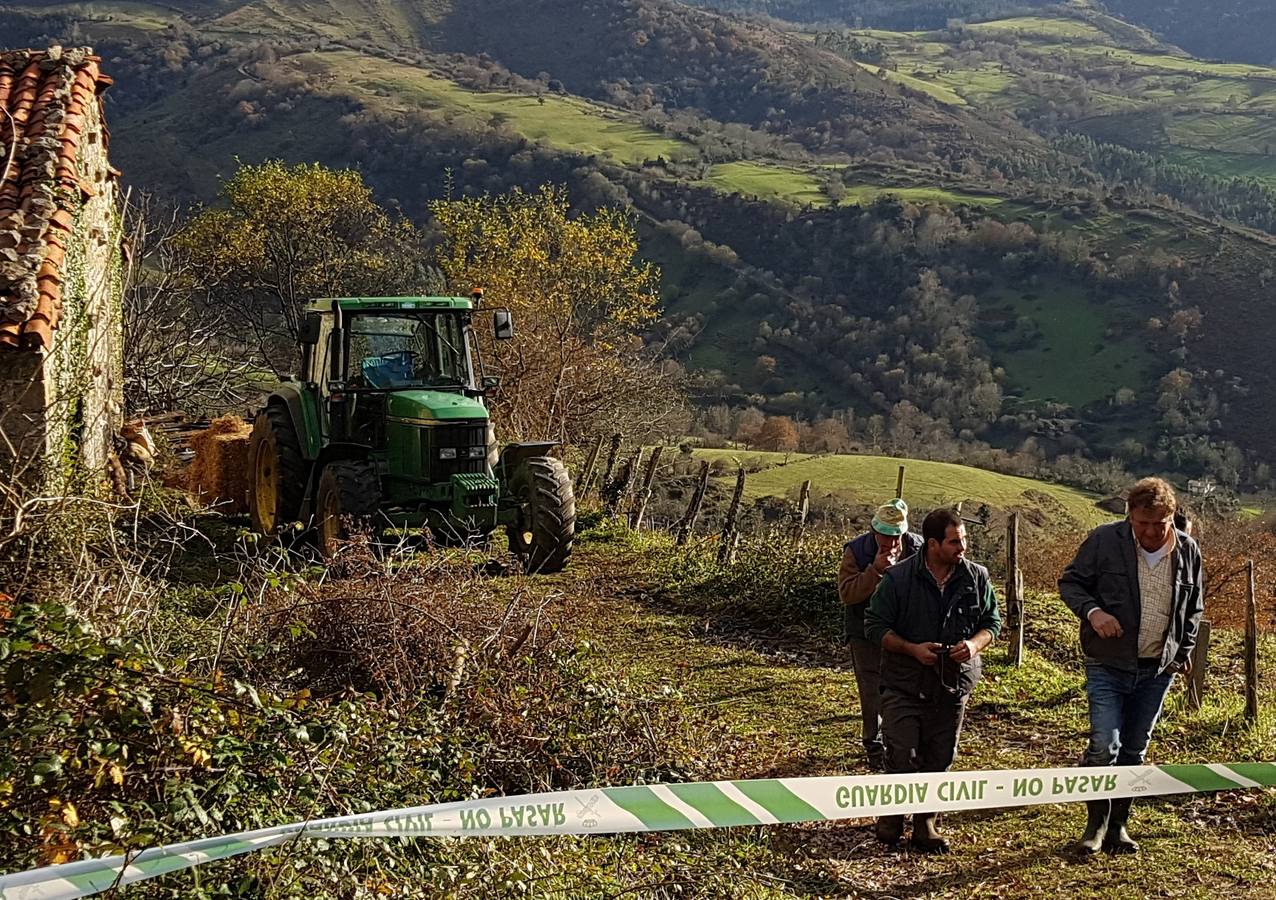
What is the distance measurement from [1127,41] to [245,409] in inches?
7666

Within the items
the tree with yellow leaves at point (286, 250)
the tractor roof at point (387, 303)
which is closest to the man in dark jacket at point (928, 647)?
the tractor roof at point (387, 303)

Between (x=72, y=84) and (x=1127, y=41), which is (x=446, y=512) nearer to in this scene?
(x=72, y=84)

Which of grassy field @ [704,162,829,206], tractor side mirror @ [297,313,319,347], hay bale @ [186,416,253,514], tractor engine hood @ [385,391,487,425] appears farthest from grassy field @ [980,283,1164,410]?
tractor side mirror @ [297,313,319,347]

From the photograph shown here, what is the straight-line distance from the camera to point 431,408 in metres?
10.8

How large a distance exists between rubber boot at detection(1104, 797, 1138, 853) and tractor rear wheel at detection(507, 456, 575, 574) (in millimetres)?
6286

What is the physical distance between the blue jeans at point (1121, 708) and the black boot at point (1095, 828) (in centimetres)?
21

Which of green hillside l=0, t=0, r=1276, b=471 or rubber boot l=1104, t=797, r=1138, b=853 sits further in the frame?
green hillside l=0, t=0, r=1276, b=471

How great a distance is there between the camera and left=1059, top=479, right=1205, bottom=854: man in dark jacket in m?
5.61

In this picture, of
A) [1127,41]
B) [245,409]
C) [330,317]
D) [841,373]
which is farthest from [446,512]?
Result: [1127,41]

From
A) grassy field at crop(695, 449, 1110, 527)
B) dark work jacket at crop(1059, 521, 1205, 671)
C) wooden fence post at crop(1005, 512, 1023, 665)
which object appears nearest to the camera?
dark work jacket at crop(1059, 521, 1205, 671)

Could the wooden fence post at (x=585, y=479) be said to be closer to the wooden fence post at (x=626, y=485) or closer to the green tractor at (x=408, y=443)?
the wooden fence post at (x=626, y=485)

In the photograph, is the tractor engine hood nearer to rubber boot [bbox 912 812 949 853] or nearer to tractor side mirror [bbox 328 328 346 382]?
tractor side mirror [bbox 328 328 346 382]

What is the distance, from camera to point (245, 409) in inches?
985

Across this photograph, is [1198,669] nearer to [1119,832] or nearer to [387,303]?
[1119,832]
